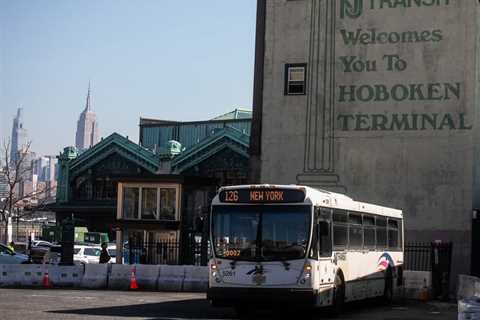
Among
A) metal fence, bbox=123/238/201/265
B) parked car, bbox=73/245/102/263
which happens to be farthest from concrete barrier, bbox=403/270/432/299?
parked car, bbox=73/245/102/263

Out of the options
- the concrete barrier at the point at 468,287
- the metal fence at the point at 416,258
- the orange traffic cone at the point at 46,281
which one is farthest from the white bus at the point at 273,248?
the metal fence at the point at 416,258

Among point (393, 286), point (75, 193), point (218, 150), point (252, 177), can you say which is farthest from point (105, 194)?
point (393, 286)

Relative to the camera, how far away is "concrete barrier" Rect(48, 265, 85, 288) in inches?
1238

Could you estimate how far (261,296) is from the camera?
61.6 feet

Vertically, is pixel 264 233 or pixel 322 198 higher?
pixel 322 198

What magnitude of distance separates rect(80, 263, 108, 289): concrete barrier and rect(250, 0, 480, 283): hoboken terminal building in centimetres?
942

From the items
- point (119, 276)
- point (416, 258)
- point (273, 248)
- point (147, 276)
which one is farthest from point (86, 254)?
point (273, 248)

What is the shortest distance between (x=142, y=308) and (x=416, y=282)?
11708 mm

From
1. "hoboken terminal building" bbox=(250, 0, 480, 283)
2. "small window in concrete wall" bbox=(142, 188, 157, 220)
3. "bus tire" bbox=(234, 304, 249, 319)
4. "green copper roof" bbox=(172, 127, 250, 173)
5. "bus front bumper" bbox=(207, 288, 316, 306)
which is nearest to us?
"bus front bumper" bbox=(207, 288, 316, 306)

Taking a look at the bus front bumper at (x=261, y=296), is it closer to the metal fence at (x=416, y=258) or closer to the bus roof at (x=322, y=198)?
the bus roof at (x=322, y=198)

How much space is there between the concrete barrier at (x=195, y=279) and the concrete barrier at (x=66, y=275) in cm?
405

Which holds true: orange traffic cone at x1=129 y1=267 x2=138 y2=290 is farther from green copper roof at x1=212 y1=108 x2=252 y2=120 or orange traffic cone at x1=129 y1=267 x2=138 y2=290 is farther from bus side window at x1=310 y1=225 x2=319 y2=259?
green copper roof at x1=212 y1=108 x2=252 y2=120

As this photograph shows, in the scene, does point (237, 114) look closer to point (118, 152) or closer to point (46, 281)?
point (118, 152)

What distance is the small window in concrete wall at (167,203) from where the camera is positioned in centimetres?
3612
